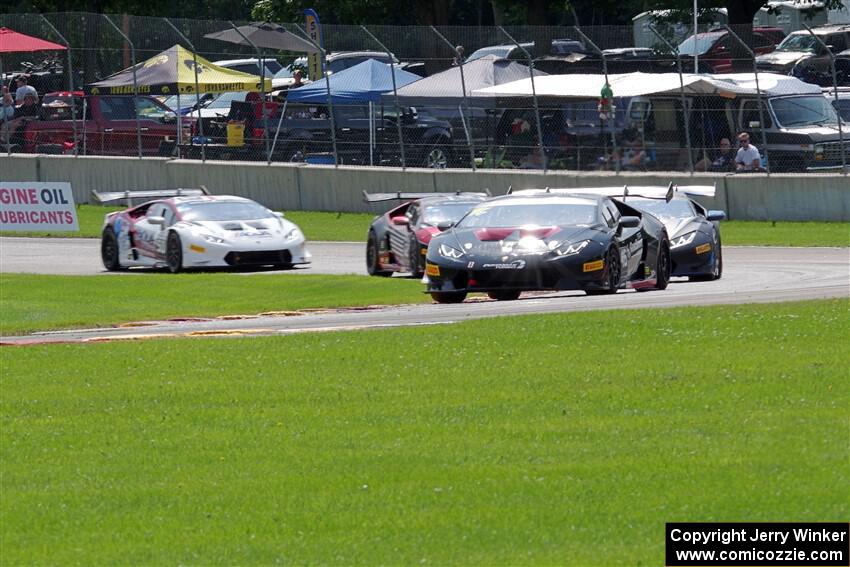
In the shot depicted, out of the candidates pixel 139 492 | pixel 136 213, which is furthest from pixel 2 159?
pixel 139 492

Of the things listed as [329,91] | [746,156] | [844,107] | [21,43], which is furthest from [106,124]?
[844,107]

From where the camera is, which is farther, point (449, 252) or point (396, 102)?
point (396, 102)

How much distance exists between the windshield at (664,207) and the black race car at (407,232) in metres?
2.70

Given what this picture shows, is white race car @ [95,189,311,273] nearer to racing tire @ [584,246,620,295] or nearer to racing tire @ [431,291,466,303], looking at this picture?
racing tire @ [431,291,466,303]

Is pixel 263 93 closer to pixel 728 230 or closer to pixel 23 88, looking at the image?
pixel 23 88

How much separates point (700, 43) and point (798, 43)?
10838 millimetres

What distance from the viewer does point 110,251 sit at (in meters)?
26.4

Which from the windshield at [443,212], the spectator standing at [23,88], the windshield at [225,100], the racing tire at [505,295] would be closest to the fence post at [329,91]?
the windshield at [225,100]

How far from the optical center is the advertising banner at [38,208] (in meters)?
21.7

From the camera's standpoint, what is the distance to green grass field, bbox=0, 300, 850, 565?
7.13m

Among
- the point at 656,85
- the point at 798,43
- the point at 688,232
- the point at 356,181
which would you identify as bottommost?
the point at 688,232

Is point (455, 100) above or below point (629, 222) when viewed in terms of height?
above

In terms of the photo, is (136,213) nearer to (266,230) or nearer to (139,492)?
(266,230)

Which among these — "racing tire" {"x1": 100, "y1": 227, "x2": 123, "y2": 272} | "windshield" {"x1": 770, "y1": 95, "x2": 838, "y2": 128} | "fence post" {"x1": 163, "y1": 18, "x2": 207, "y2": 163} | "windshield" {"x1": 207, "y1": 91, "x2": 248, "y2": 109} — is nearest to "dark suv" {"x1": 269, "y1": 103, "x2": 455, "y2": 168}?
"fence post" {"x1": 163, "y1": 18, "x2": 207, "y2": 163}
